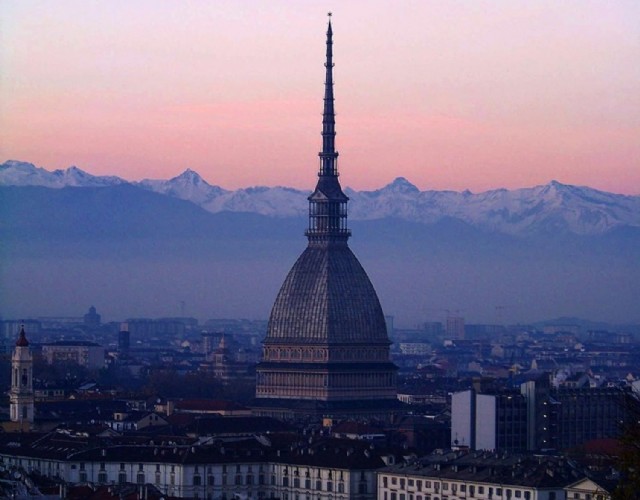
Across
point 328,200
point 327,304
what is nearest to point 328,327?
point 327,304

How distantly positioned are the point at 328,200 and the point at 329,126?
451cm

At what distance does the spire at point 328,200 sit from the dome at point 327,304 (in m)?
0.75

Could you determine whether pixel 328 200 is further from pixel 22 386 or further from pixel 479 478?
pixel 479 478

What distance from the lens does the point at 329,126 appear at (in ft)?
473

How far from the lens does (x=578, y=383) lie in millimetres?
140250

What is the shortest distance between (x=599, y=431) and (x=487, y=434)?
895cm

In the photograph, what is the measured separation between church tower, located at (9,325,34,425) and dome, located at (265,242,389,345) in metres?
28.5

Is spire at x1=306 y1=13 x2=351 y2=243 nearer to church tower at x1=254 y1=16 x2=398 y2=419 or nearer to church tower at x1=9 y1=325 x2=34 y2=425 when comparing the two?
church tower at x1=254 y1=16 x2=398 y2=419

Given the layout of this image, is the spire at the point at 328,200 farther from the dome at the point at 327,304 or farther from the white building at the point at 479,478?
the white building at the point at 479,478

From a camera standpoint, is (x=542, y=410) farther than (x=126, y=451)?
Yes

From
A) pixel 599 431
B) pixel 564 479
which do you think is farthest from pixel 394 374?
pixel 564 479

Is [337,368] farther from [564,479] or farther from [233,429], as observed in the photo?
[564,479]

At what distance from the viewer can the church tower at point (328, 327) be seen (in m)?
142

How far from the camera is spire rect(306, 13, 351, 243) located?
14538 centimetres
